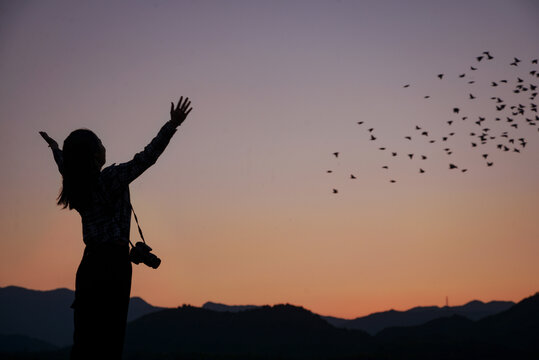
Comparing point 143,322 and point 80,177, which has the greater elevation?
point 143,322

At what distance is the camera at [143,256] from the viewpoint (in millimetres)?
6402

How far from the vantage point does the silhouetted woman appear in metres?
5.91

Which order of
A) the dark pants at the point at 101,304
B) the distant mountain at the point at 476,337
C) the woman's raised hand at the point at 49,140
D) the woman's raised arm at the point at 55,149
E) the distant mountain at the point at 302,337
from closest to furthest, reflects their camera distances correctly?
the dark pants at the point at 101,304, the woman's raised arm at the point at 55,149, the woman's raised hand at the point at 49,140, the distant mountain at the point at 476,337, the distant mountain at the point at 302,337

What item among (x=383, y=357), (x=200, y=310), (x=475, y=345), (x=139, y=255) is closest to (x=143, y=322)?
(x=200, y=310)

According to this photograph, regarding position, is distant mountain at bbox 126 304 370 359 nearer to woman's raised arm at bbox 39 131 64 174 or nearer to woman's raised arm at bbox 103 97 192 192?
woman's raised arm at bbox 39 131 64 174

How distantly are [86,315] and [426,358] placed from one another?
129147 mm

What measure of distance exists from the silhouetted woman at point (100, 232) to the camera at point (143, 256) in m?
0.26

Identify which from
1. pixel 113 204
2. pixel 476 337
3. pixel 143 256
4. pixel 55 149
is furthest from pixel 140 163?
pixel 476 337

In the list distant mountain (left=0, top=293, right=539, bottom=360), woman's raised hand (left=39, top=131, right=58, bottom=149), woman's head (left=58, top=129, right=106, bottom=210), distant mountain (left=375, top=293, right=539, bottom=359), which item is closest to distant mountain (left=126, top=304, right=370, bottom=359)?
distant mountain (left=0, top=293, right=539, bottom=360)

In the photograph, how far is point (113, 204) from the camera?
20.0ft

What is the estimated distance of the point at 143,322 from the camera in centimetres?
19000

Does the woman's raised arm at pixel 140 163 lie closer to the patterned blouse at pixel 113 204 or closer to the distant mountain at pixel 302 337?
the patterned blouse at pixel 113 204

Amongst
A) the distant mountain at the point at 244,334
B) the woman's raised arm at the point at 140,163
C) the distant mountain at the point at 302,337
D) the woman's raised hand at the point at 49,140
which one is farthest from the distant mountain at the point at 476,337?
the woman's raised arm at the point at 140,163

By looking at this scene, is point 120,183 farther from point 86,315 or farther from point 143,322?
point 143,322
